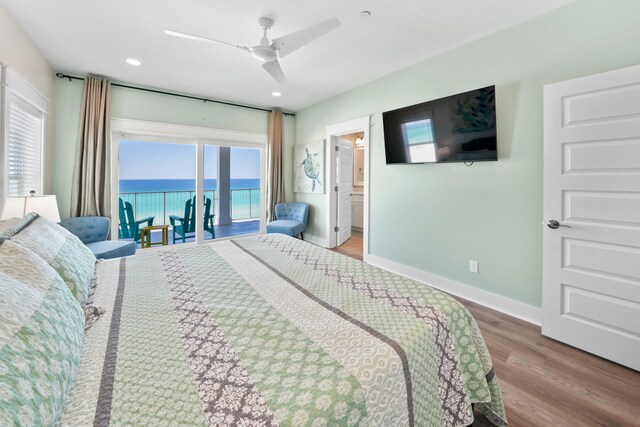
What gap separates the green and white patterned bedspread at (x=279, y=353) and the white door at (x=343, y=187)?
11.3 feet

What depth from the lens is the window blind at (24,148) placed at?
2.70 meters

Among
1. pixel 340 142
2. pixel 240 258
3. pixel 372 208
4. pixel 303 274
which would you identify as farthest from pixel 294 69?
pixel 303 274

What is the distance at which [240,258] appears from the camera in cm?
210

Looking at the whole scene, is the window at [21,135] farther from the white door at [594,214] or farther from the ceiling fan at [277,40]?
Result: the white door at [594,214]

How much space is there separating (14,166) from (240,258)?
2528 mm

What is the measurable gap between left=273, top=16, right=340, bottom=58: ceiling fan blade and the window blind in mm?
2382

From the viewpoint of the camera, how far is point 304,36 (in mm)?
2236

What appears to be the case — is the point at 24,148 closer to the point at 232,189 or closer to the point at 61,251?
the point at 61,251

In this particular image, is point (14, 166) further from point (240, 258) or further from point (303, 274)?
point (303, 274)

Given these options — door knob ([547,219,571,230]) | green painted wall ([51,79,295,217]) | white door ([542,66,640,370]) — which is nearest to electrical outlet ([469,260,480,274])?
white door ([542,66,640,370])

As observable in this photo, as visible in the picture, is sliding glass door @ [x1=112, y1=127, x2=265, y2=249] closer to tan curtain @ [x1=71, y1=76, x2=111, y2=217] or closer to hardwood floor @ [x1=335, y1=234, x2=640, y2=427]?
tan curtain @ [x1=71, y1=76, x2=111, y2=217]

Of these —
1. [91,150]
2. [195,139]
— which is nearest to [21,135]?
[91,150]

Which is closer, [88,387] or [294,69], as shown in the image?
[88,387]

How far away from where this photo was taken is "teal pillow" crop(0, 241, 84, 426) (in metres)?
0.62
